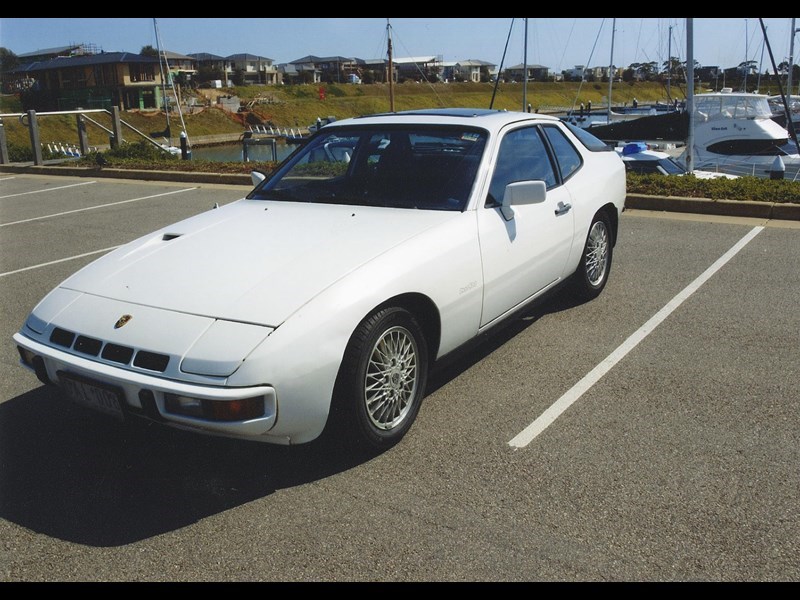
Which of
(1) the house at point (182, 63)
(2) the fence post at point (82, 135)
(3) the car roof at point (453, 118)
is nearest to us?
(3) the car roof at point (453, 118)

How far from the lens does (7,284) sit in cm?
723

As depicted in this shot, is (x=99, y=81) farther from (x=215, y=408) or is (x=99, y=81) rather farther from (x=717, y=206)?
(x=215, y=408)

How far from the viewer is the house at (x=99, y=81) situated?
65188 millimetres

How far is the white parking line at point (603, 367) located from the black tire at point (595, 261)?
0.54 m

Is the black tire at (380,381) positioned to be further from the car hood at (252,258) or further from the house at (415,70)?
the house at (415,70)

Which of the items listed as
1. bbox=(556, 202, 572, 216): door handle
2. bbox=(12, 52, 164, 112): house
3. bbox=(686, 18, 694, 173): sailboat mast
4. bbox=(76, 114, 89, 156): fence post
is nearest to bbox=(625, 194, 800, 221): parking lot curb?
bbox=(686, 18, 694, 173): sailboat mast

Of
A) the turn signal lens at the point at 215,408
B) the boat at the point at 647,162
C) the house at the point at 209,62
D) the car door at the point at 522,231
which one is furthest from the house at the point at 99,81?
the turn signal lens at the point at 215,408

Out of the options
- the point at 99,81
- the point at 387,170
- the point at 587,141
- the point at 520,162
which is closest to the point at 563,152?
the point at 587,141

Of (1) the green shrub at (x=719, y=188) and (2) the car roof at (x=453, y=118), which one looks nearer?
(2) the car roof at (x=453, y=118)

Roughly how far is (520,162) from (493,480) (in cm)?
235

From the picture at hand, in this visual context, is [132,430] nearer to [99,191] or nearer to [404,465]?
[404,465]

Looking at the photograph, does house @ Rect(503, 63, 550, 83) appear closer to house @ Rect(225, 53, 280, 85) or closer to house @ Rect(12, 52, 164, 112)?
house @ Rect(225, 53, 280, 85)

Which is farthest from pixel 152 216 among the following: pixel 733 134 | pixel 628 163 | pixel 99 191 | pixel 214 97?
pixel 214 97

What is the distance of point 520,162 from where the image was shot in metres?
5.05
